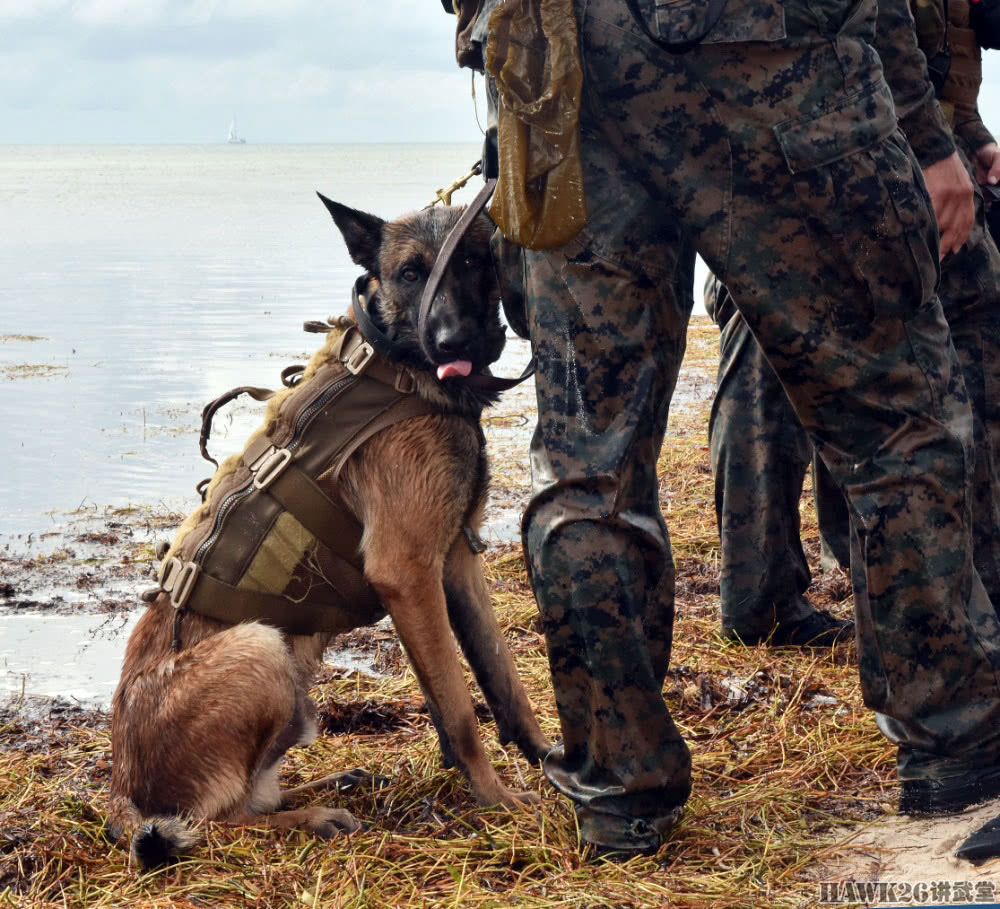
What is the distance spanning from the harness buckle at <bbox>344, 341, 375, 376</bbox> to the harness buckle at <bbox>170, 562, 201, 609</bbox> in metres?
0.64

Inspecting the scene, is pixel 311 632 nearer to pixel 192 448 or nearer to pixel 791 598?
pixel 791 598

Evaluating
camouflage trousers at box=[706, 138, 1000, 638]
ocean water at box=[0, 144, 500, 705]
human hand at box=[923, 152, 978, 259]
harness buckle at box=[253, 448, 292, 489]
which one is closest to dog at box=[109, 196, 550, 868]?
harness buckle at box=[253, 448, 292, 489]

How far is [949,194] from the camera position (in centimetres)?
257

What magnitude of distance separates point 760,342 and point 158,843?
178 cm

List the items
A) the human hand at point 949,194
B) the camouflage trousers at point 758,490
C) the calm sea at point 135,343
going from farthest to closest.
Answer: the calm sea at point 135,343
the camouflage trousers at point 758,490
the human hand at point 949,194

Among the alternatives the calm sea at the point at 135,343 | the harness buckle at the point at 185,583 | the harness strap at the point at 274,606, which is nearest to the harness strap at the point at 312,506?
the harness strap at the point at 274,606

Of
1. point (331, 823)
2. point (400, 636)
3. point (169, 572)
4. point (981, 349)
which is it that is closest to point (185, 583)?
point (169, 572)

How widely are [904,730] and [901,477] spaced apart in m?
0.54

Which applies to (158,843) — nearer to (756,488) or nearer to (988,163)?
(756,488)

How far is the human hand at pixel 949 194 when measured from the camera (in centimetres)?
257

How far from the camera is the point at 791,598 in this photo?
3.90 metres

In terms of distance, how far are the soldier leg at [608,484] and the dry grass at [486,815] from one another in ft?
0.57

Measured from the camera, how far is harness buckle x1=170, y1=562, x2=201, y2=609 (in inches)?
116

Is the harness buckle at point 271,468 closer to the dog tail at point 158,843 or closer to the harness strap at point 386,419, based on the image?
the harness strap at point 386,419
